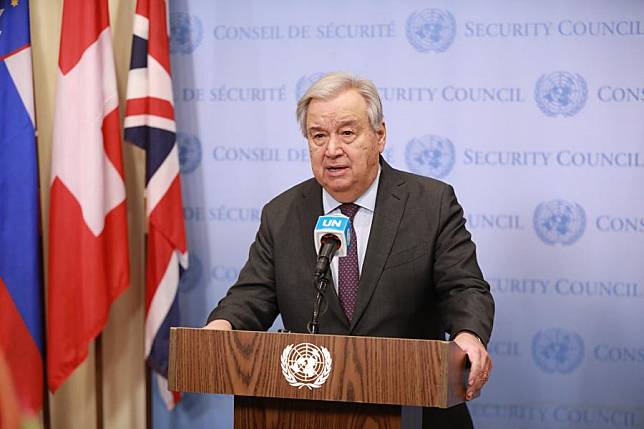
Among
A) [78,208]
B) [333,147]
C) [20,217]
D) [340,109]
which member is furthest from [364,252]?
[20,217]

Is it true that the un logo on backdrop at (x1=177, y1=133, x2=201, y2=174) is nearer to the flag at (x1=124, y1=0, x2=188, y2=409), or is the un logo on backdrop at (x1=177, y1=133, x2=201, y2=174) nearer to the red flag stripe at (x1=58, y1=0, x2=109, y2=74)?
the flag at (x1=124, y1=0, x2=188, y2=409)

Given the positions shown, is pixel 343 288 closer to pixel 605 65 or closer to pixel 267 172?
pixel 267 172

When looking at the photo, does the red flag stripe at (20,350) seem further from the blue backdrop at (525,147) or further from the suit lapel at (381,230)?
the suit lapel at (381,230)

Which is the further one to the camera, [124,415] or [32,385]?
[124,415]

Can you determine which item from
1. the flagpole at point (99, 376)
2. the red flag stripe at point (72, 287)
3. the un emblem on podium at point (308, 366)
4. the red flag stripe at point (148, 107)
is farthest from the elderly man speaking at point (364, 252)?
the flagpole at point (99, 376)

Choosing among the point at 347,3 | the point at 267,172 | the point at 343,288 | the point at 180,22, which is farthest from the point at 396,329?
the point at 180,22

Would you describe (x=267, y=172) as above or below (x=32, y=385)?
above

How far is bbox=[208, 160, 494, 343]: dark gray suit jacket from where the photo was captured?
3014 mm

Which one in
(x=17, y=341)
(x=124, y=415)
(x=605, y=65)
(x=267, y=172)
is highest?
(x=605, y=65)

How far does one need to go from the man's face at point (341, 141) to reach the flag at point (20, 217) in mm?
1914

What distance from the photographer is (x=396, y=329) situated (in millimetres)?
3068

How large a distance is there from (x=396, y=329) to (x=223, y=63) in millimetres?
2266

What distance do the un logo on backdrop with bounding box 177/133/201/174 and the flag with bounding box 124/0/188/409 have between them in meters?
0.25

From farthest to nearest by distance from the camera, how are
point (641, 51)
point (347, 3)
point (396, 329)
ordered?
point (347, 3), point (641, 51), point (396, 329)
